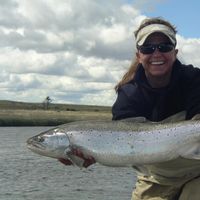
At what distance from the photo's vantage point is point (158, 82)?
609cm

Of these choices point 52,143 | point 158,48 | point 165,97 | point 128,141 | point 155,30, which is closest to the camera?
point 128,141

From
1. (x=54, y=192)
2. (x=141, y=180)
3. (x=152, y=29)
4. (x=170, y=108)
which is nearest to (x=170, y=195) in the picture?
(x=141, y=180)

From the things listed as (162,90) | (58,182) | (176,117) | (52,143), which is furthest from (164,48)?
(58,182)

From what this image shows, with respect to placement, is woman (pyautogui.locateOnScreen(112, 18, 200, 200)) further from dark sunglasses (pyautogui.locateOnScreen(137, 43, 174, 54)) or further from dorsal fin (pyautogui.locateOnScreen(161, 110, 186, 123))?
dorsal fin (pyautogui.locateOnScreen(161, 110, 186, 123))

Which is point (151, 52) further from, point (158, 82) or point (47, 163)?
point (47, 163)

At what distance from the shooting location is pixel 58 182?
2322 cm

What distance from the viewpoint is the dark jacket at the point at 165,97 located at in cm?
605

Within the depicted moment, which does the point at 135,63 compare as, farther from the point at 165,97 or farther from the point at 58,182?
the point at 58,182

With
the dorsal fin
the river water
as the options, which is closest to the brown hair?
the dorsal fin

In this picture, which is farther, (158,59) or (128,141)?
(158,59)

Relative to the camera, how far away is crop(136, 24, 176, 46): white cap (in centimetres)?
593

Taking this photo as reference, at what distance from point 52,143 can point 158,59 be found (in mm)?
1484

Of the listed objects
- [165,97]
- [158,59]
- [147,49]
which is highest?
[147,49]

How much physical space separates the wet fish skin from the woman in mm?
397
